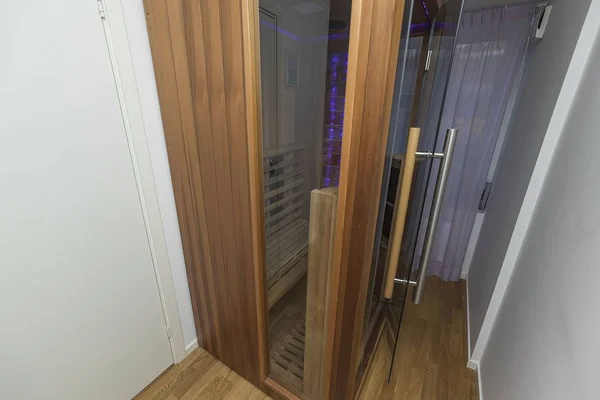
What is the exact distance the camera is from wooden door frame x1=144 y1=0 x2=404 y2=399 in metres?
0.75

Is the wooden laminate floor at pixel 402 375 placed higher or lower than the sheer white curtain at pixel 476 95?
lower

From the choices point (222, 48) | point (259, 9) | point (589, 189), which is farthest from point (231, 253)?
point (589, 189)

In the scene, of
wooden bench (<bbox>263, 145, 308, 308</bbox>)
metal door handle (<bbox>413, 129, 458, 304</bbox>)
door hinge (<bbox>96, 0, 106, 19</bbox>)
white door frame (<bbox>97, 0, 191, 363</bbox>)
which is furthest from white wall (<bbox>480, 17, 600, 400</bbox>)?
door hinge (<bbox>96, 0, 106, 19</bbox>)

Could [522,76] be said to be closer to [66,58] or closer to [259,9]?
[259,9]

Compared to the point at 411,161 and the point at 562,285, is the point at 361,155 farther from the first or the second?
the point at 562,285

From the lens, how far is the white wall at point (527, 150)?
1.07 metres

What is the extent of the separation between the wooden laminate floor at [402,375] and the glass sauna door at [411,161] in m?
0.09

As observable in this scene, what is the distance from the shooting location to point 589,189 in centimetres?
76

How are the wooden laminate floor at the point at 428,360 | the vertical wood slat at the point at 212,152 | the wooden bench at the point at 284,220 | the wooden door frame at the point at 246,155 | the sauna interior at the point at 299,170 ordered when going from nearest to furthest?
the wooden door frame at the point at 246,155, the vertical wood slat at the point at 212,152, the sauna interior at the point at 299,170, the wooden bench at the point at 284,220, the wooden laminate floor at the point at 428,360

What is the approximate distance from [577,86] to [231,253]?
1.52 metres

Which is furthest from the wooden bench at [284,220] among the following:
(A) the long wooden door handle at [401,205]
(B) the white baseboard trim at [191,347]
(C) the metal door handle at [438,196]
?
(B) the white baseboard trim at [191,347]

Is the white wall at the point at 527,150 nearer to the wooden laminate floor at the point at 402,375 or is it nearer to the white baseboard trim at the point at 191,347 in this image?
the wooden laminate floor at the point at 402,375

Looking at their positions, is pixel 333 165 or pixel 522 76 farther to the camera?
pixel 522 76

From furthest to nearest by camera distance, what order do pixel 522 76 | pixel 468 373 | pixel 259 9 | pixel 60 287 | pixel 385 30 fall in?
pixel 522 76
pixel 468 373
pixel 60 287
pixel 259 9
pixel 385 30
